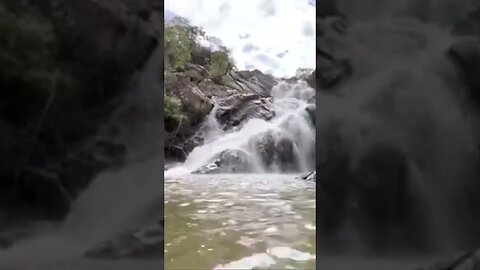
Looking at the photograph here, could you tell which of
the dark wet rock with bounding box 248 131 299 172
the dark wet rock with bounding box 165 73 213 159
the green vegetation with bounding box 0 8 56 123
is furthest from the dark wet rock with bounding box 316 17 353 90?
the green vegetation with bounding box 0 8 56 123

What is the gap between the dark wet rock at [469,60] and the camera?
9.05ft

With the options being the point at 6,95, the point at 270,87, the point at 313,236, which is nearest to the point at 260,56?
the point at 270,87

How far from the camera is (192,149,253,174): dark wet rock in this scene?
2920mm

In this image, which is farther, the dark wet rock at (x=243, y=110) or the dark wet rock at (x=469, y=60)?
the dark wet rock at (x=243, y=110)

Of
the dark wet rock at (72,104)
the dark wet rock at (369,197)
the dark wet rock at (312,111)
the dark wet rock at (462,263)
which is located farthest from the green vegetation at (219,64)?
the dark wet rock at (462,263)

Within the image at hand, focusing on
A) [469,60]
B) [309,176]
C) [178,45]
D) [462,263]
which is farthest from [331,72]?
[462,263]

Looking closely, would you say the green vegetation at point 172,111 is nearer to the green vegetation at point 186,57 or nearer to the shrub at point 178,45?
the green vegetation at point 186,57

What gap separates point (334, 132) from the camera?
2.75 meters

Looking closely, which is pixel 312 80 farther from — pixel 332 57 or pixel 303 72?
pixel 332 57

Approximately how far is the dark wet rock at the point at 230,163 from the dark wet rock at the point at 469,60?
3.80 ft

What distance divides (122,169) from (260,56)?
3.02 ft

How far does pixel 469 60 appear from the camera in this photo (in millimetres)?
2758

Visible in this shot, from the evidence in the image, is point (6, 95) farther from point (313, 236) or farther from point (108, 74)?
point (313, 236)

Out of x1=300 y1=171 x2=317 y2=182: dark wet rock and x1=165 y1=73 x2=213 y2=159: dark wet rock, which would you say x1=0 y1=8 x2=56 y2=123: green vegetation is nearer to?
x1=165 y1=73 x2=213 y2=159: dark wet rock
